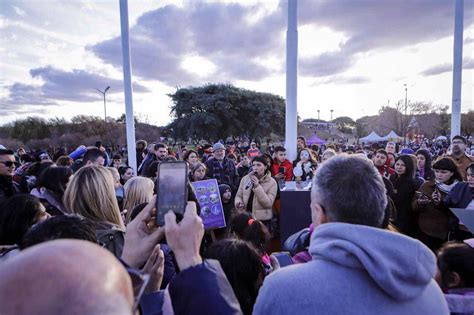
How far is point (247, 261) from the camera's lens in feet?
5.88

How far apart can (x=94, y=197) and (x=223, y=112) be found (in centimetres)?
3629

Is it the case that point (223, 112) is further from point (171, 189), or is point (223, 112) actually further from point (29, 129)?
point (171, 189)

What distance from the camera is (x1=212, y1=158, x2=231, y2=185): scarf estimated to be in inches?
270

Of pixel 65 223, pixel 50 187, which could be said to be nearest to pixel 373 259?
pixel 65 223

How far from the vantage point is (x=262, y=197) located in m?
4.91

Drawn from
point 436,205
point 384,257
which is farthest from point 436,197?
point 384,257

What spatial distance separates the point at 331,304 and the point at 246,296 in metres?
0.76

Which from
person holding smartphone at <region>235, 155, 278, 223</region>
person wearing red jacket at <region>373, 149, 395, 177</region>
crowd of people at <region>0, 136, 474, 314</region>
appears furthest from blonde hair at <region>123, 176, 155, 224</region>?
person wearing red jacket at <region>373, 149, 395, 177</region>

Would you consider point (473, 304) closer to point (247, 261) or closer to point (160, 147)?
point (247, 261)

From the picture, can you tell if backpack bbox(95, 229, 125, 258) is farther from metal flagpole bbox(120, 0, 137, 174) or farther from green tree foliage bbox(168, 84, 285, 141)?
green tree foliage bbox(168, 84, 285, 141)

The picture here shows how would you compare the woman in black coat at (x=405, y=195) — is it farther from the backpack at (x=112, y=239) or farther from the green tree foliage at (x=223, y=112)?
the green tree foliage at (x=223, y=112)

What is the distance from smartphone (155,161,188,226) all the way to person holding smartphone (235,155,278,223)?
3.35 m

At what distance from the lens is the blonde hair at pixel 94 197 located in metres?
2.39

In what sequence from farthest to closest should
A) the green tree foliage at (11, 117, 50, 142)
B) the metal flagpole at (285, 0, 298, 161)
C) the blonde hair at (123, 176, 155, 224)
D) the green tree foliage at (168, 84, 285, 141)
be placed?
1. the green tree foliage at (11, 117, 50, 142)
2. the green tree foliage at (168, 84, 285, 141)
3. the metal flagpole at (285, 0, 298, 161)
4. the blonde hair at (123, 176, 155, 224)
